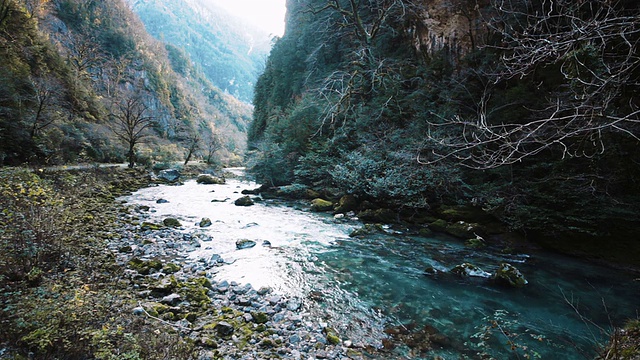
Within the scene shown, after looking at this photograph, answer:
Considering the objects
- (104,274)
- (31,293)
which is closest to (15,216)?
(104,274)

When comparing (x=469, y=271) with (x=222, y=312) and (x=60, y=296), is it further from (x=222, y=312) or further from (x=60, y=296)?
(x=60, y=296)

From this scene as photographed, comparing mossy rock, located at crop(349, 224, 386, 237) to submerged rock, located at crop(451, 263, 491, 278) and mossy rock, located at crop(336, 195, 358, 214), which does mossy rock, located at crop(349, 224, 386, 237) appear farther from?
submerged rock, located at crop(451, 263, 491, 278)

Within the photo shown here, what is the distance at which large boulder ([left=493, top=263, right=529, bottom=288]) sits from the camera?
541 centimetres

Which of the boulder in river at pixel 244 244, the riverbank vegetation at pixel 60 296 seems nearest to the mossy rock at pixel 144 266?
the riverbank vegetation at pixel 60 296

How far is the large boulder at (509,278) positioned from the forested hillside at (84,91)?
16039 millimetres

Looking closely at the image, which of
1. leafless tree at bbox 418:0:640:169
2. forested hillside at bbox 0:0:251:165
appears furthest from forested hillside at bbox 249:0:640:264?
forested hillside at bbox 0:0:251:165

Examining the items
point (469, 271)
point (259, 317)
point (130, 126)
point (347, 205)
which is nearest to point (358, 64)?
point (347, 205)

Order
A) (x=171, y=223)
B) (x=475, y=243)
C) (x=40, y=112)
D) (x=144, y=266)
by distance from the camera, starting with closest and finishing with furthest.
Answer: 1. (x=144, y=266)
2. (x=475, y=243)
3. (x=171, y=223)
4. (x=40, y=112)

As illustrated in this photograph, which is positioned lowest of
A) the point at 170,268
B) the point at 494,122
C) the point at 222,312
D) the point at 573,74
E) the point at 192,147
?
the point at 192,147

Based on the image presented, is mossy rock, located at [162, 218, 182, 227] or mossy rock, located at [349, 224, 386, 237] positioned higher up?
mossy rock, located at [349, 224, 386, 237]

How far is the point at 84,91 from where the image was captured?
949 inches

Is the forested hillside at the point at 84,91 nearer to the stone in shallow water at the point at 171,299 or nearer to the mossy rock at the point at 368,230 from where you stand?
the stone in shallow water at the point at 171,299

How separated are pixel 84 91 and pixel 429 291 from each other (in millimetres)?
Answer: 31476

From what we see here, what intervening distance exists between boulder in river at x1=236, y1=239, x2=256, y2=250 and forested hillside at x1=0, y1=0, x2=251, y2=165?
1011 cm
